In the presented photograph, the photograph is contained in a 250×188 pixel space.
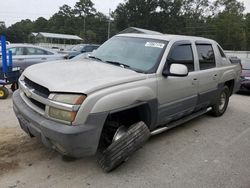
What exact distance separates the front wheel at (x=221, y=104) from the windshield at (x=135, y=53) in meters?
2.59

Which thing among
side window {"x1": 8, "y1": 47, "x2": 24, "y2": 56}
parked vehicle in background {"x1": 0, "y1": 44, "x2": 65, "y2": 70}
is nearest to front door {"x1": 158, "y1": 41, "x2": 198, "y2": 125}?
parked vehicle in background {"x1": 0, "y1": 44, "x2": 65, "y2": 70}

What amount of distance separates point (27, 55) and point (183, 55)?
790cm

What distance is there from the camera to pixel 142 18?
2331 inches

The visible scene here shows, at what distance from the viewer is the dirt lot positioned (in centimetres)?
350

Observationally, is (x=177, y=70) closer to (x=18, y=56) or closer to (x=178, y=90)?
(x=178, y=90)

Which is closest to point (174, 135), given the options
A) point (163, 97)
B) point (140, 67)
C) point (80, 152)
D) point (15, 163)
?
point (163, 97)

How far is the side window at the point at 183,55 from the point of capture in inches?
178

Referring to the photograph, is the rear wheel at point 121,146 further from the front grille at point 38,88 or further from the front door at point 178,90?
the front grille at point 38,88

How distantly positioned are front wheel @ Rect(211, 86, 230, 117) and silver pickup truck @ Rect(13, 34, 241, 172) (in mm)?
883

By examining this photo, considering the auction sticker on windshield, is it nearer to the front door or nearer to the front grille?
the front door

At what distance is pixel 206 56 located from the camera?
5668mm

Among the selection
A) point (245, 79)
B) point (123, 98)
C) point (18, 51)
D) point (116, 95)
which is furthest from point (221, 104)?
point (18, 51)

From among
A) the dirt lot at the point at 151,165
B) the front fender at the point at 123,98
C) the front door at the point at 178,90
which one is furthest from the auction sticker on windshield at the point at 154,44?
the dirt lot at the point at 151,165

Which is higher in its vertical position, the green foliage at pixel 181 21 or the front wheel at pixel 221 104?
the green foliage at pixel 181 21
